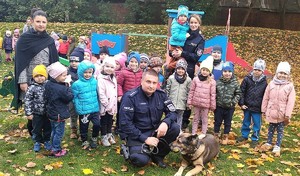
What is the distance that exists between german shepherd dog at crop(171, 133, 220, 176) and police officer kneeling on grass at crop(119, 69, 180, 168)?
28 cm

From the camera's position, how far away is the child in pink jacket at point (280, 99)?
5828mm

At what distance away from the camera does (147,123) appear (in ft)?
17.3

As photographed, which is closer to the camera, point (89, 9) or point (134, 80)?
point (134, 80)

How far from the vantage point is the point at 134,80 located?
6.19 m

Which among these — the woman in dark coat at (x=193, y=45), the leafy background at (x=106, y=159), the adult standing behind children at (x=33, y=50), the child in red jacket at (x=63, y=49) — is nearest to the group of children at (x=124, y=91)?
the woman in dark coat at (x=193, y=45)

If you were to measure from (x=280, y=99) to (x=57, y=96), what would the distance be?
11.8 feet

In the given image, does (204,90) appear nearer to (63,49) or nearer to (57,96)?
(57,96)

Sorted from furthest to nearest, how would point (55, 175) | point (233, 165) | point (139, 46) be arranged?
point (139, 46) < point (233, 165) < point (55, 175)

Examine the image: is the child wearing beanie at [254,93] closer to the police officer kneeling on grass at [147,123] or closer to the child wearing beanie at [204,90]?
the child wearing beanie at [204,90]

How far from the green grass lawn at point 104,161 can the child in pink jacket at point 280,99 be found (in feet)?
1.65

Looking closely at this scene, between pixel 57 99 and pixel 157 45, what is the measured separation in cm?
1347

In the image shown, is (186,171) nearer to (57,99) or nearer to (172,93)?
(172,93)

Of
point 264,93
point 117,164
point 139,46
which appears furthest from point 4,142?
point 139,46

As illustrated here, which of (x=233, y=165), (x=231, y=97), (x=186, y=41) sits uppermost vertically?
(x=186, y=41)
